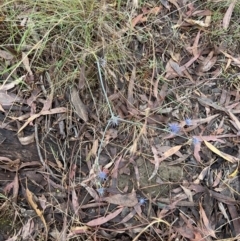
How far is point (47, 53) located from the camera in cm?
203

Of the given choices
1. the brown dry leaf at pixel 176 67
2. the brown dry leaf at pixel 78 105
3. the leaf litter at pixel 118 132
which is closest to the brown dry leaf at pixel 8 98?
the leaf litter at pixel 118 132

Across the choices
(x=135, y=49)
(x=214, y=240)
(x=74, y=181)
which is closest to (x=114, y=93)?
(x=135, y=49)

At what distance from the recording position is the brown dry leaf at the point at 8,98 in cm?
196

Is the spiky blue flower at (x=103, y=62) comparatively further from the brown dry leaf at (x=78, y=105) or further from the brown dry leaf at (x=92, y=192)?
the brown dry leaf at (x=92, y=192)

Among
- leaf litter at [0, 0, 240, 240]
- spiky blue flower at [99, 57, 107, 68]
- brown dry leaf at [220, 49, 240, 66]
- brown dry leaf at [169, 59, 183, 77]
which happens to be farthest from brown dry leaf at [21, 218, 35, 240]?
brown dry leaf at [220, 49, 240, 66]

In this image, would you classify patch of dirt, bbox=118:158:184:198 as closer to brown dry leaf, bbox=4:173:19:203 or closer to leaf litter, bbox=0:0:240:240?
leaf litter, bbox=0:0:240:240

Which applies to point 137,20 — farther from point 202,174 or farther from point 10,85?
point 202,174

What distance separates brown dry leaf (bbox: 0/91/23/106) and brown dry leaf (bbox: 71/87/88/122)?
0.22 meters

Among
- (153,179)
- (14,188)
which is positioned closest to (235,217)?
(153,179)

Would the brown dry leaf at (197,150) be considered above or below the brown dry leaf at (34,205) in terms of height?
above

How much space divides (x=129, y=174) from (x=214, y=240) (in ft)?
1.41

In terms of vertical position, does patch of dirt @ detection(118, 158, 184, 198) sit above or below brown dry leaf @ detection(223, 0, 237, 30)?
below

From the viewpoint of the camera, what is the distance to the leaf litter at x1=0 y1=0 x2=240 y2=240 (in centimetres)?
189

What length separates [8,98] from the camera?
1965mm
